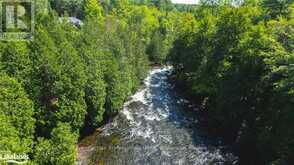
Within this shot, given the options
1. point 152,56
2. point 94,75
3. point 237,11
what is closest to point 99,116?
point 94,75

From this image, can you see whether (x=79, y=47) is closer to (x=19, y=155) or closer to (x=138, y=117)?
(x=138, y=117)

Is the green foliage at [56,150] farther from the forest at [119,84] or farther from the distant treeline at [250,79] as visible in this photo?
the distant treeline at [250,79]

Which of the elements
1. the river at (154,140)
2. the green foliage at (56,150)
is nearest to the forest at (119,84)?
the green foliage at (56,150)

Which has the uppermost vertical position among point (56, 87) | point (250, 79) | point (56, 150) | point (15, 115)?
point (250, 79)

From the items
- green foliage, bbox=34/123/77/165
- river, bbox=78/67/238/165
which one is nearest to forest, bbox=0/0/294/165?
green foliage, bbox=34/123/77/165

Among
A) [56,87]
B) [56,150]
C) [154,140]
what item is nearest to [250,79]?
[154,140]

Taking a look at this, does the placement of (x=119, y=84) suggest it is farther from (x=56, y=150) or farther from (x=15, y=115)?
(x=15, y=115)
